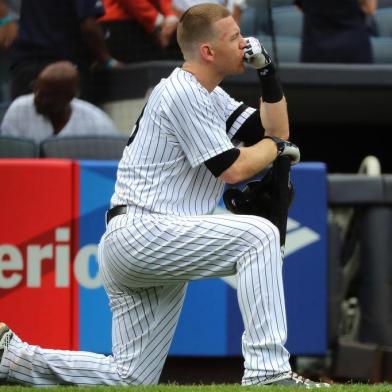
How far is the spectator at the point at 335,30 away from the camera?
8250mm

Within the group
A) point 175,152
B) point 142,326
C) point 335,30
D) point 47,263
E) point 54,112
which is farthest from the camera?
point 335,30

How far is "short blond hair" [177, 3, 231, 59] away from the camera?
4652mm

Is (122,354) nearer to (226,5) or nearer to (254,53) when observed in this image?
(254,53)

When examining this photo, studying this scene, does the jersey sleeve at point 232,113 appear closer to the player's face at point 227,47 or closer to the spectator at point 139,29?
the player's face at point 227,47

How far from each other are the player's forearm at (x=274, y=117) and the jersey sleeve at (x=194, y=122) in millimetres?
259

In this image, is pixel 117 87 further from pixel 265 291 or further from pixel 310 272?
pixel 265 291

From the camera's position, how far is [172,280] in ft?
15.4

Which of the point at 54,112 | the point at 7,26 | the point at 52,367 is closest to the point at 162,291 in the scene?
the point at 52,367

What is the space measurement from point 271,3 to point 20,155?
2.28 metres

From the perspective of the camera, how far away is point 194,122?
4566mm

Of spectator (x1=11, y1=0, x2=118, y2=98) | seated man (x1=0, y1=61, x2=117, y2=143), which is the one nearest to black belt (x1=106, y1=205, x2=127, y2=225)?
seated man (x1=0, y1=61, x2=117, y2=143)

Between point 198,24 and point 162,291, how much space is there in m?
1.09

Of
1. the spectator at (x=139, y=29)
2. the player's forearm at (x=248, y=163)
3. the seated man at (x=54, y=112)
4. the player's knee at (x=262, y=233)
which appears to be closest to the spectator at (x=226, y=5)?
the spectator at (x=139, y=29)

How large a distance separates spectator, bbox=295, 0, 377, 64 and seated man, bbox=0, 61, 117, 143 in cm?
171
